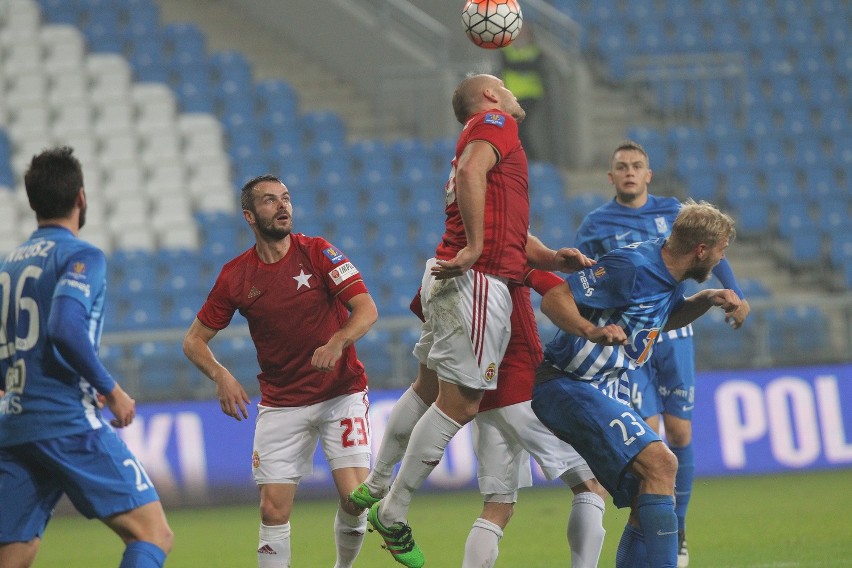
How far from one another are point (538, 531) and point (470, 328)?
13.2 feet

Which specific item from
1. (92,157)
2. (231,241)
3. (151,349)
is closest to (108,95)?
(92,157)

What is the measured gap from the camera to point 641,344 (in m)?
5.77

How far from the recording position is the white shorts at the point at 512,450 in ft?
19.5

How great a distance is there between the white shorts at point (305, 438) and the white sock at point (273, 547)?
265 mm

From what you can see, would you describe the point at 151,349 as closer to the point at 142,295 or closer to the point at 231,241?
the point at 142,295

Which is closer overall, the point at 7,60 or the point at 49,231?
the point at 49,231

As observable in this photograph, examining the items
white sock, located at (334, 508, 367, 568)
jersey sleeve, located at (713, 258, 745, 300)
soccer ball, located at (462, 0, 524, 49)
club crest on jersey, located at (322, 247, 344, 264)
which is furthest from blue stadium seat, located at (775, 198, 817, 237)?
white sock, located at (334, 508, 367, 568)

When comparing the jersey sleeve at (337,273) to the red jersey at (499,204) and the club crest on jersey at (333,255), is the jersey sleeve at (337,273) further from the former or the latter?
the red jersey at (499,204)

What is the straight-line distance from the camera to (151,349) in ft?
38.5

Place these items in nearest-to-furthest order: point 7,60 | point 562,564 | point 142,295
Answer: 1. point 562,564
2. point 142,295
3. point 7,60

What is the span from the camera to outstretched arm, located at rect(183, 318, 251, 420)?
20.3ft

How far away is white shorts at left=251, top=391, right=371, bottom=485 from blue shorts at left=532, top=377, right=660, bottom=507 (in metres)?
1.15

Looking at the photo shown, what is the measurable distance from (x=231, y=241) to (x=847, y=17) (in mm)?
10483

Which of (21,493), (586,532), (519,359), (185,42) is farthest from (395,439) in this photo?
(185,42)
